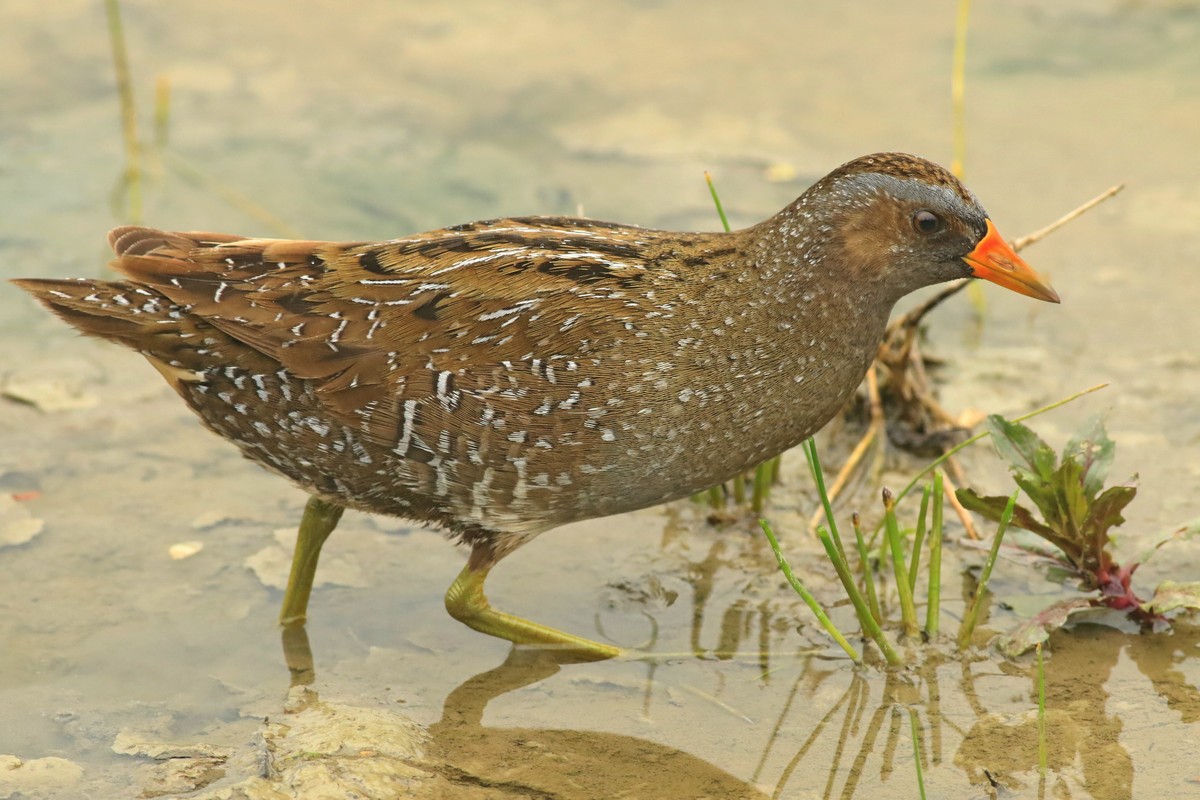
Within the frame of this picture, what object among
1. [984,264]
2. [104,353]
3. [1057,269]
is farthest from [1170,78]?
[104,353]

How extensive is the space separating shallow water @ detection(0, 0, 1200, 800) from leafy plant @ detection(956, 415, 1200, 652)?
4.6 inches

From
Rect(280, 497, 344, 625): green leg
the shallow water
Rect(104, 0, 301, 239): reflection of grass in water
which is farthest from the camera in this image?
Rect(104, 0, 301, 239): reflection of grass in water

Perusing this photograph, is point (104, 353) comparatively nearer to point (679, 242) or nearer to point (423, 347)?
point (423, 347)

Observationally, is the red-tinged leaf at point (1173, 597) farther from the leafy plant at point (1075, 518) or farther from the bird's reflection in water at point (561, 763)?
the bird's reflection in water at point (561, 763)

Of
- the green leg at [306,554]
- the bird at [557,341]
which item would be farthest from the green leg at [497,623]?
the green leg at [306,554]

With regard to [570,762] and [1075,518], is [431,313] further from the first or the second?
[1075,518]

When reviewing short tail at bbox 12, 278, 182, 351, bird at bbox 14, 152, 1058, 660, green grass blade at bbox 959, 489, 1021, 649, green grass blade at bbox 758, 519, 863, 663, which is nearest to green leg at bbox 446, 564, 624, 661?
bird at bbox 14, 152, 1058, 660

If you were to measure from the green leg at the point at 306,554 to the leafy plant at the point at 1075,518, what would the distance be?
2.17 metres

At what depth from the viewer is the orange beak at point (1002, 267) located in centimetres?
477

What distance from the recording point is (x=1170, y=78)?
9188 millimetres

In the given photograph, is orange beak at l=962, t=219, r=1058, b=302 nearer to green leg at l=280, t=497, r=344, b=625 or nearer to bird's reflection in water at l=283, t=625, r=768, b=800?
bird's reflection in water at l=283, t=625, r=768, b=800

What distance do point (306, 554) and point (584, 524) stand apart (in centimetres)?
120

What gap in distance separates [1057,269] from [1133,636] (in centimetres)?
298

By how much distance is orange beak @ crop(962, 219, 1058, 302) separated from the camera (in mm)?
4773
